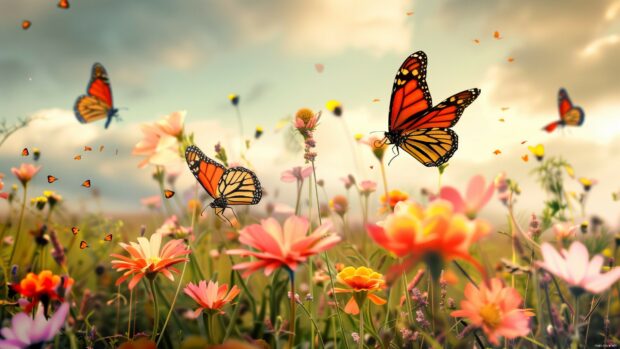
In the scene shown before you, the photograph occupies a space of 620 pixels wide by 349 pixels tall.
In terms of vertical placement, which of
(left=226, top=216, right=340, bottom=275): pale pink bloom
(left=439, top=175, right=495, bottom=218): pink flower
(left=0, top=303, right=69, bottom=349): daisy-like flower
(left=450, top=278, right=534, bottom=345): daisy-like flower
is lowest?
(left=0, top=303, right=69, bottom=349): daisy-like flower

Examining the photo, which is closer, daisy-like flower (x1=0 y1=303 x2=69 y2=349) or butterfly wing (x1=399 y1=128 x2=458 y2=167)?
daisy-like flower (x1=0 y1=303 x2=69 y2=349)

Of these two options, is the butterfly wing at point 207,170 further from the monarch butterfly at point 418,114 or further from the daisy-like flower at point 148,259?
the monarch butterfly at point 418,114

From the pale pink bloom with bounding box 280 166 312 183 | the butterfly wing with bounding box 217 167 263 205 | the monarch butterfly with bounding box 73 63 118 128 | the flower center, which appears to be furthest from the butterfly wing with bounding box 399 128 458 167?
the monarch butterfly with bounding box 73 63 118 128

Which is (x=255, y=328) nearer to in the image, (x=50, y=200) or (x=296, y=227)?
(x=50, y=200)

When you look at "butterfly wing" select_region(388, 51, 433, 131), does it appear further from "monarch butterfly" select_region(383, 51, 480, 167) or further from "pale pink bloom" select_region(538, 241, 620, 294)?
"pale pink bloom" select_region(538, 241, 620, 294)

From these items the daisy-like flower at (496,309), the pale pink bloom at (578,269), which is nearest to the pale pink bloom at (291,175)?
the daisy-like flower at (496,309)
